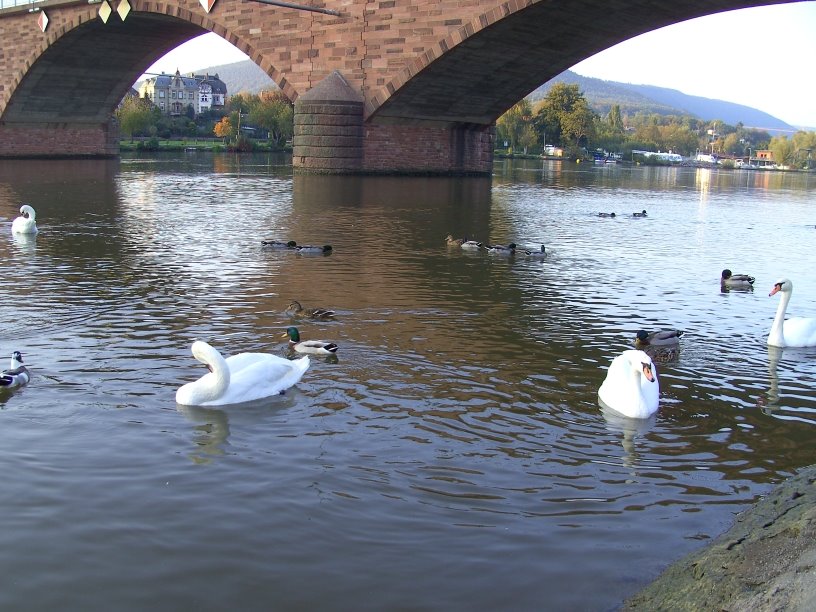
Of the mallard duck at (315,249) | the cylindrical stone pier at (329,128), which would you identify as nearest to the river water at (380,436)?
the mallard duck at (315,249)

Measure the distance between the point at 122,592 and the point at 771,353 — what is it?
768cm

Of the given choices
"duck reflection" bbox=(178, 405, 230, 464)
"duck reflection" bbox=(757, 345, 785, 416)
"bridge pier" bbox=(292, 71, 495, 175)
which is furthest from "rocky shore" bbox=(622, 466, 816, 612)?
"bridge pier" bbox=(292, 71, 495, 175)

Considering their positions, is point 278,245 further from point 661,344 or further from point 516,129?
point 516,129

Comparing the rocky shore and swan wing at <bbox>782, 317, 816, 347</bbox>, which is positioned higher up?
swan wing at <bbox>782, 317, 816, 347</bbox>

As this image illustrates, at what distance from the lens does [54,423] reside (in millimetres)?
6996

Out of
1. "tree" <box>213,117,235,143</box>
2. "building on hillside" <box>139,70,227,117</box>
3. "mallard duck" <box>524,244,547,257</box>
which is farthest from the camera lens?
"building on hillside" <box>139,70,227,117</box>

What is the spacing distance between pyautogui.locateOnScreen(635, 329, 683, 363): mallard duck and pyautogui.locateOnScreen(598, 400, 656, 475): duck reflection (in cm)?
190

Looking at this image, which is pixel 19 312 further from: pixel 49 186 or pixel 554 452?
pixel 49 186

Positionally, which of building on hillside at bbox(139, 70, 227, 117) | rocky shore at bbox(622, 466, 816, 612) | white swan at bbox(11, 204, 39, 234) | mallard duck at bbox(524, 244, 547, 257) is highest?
building on hillside at bbox(139, 70, 227, 117)

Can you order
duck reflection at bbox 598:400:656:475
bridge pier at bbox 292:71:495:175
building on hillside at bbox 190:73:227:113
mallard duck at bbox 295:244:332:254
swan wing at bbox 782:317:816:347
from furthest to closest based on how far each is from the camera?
building on hillside at bbox 190:73:227:113 → bridge pier at bbox 292:71:495:175 → mallard duck at bbox 295:244:332:254 → swan wing at bbox 782:317:816:347 → duck reflection at bbox 598:400:656:475

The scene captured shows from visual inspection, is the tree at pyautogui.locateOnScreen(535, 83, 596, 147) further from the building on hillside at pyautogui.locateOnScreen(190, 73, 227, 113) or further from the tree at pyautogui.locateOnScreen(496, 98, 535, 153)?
the building on hillside at pyautogui.locateOnScreen(190, 73, 227, 113)

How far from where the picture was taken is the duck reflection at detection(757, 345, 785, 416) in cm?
802

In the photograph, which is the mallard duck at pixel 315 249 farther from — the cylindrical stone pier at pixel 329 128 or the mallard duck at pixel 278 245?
the cylindrical stone pier at pixel 329 128

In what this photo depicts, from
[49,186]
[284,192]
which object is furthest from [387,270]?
[49,186]
